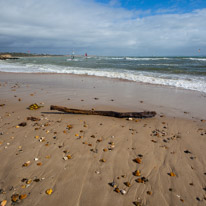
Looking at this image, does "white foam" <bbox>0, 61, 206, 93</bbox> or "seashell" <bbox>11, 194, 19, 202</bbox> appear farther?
"white foam" <bbox>0, 61, 206, 93</bbox>

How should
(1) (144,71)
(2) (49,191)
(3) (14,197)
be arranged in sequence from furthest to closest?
(1) (144,71) → (2) (49,191) → (3) (14,197)

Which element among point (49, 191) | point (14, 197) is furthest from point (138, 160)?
point (14, 197)

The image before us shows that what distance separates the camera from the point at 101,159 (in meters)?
3.18

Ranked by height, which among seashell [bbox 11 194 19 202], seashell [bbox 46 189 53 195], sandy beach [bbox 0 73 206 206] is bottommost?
sandy beach [bbox 0 73 206 206]

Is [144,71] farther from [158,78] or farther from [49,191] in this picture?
[49,191]

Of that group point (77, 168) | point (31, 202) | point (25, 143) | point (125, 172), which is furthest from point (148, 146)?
point (25, 143)

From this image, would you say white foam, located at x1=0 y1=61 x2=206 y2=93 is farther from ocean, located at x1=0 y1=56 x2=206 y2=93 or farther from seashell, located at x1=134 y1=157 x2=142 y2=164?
seashell, located at x1=134 y1=157 x2=142 y2=164

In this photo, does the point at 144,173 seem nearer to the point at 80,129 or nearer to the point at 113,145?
the point at 113,145

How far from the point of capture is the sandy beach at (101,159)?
242cm

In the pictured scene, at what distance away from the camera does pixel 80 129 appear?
4.40 meters

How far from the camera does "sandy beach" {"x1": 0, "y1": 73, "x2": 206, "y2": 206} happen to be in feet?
7.94

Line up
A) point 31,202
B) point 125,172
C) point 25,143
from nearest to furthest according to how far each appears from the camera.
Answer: point 31,202
point 125,172
point 25,143

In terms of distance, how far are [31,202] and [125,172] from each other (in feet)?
4.91

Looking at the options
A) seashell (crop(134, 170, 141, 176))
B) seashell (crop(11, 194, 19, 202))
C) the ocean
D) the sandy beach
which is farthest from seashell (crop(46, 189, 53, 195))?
the ocean
